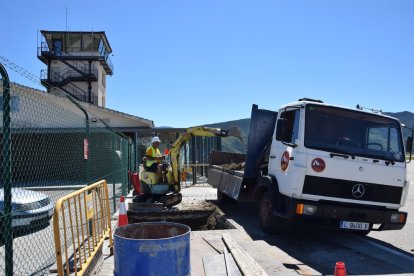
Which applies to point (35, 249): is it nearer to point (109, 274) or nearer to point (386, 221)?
point (109, 274)

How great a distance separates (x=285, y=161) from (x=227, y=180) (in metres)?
3.16

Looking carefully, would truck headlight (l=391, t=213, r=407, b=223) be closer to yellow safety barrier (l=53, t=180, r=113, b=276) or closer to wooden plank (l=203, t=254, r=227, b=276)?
wooden plank (l=203, t=254, r=227, b=276)

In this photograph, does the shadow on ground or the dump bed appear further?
the dump bed

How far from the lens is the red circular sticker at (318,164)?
7195 millimetres

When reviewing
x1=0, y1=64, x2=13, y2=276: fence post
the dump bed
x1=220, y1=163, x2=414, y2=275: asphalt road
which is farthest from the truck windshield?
x1=0, y1=64, x2=13, y2=276: fence post

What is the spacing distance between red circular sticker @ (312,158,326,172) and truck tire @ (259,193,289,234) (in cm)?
115

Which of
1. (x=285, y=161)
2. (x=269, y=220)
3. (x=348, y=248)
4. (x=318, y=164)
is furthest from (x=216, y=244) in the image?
(x=348, y=248)

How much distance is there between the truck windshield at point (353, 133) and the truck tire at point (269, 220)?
1535 millimetres

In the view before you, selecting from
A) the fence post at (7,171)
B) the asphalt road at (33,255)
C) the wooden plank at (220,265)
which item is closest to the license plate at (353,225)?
the wooden plank at (220,265)

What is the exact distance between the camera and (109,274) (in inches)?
219

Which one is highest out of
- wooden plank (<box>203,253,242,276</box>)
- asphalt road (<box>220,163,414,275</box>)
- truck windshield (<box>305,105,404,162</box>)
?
truck windshield (<box>305,105,404,162</box>)

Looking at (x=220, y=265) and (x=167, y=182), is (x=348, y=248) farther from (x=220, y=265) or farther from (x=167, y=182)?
(x=167, y=182)

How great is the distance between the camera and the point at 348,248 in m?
7.60

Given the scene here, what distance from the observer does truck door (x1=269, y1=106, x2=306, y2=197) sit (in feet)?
24.0
